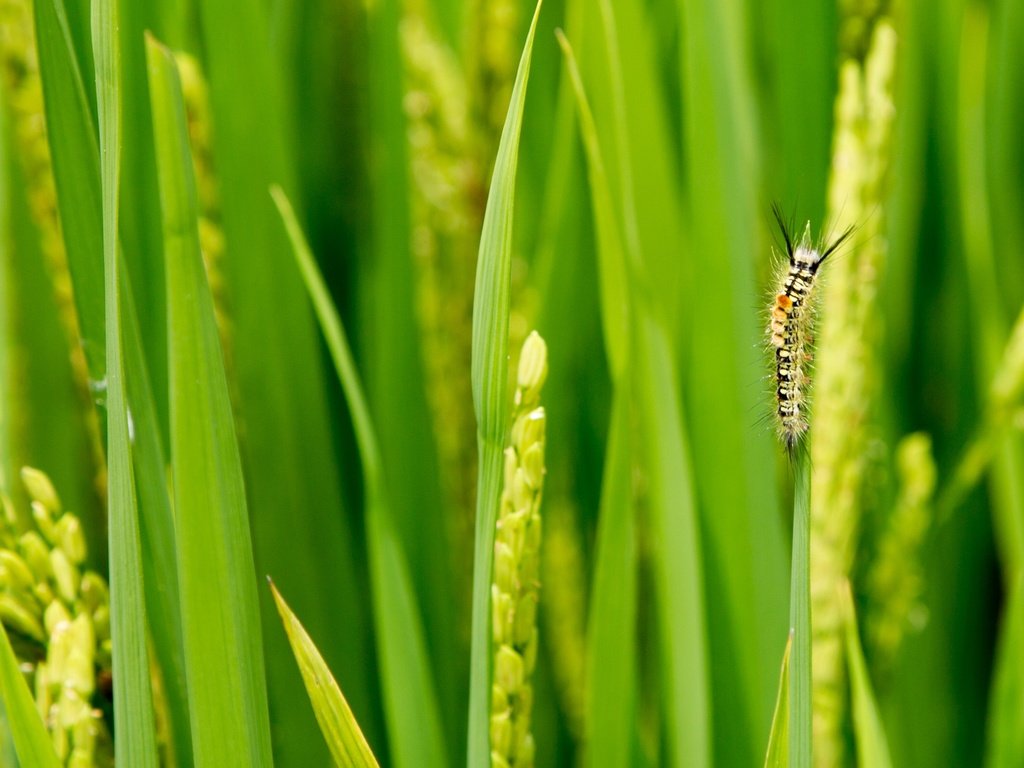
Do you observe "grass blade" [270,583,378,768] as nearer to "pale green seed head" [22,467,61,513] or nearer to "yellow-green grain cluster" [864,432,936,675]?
"pale green seed head" [22,467,61,513]

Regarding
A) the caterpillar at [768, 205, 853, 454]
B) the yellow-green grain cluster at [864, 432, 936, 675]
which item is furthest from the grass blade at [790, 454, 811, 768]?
the yellow-green grain cluster at [864, 432, 936, 675]

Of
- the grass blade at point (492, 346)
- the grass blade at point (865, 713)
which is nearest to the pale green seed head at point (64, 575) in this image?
the grass blade at point (492, 346)

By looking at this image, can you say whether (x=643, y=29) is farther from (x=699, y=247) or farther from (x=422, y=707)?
(x=422, y=707)

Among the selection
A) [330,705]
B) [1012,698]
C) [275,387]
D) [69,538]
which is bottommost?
[1012,698]

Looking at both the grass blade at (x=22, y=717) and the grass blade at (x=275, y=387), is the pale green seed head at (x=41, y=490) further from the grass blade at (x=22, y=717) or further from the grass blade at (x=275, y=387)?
the grass blade at (x=275, y=387)

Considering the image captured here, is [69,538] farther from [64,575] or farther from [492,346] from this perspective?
[492,346]

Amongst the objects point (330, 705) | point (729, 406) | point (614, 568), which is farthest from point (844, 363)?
point (330, 705)

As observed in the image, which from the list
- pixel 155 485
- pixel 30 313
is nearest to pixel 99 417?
pixel 155 485

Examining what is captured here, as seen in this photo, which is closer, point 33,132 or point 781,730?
point 781,730
